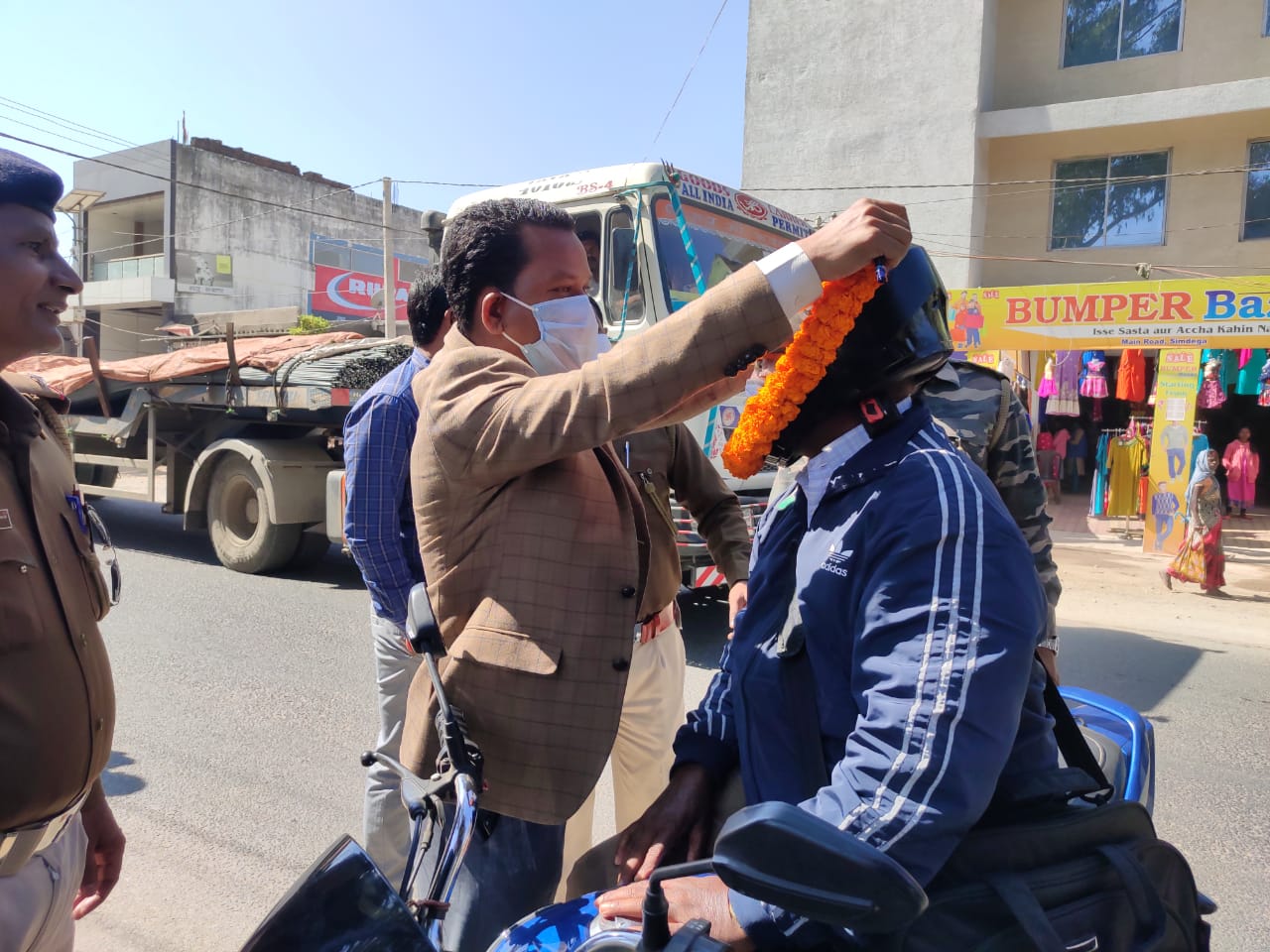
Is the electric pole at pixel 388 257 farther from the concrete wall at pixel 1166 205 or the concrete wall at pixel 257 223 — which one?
the concrete wall at pixel 257 223

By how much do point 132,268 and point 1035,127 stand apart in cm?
2647

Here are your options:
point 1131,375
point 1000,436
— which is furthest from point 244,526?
point 1131,375

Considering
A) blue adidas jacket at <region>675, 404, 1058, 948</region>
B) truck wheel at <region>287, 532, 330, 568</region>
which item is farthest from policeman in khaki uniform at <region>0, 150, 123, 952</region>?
truck wheel at <region>287, 532, 330, 568</region>

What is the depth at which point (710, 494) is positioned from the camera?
2678 millimetres

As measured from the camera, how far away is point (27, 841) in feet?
5.02

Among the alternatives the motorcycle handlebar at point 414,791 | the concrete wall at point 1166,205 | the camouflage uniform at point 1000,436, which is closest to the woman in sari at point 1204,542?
the concrete wall at point 1166,205

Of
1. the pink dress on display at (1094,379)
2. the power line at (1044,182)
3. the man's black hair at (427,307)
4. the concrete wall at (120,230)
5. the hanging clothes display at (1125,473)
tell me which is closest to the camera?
the man's black hair at (427,307)

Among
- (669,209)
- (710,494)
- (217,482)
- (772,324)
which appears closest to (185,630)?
(217,482)

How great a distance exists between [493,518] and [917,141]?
16054 mm

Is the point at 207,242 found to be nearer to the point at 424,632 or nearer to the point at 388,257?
the point at 388,257

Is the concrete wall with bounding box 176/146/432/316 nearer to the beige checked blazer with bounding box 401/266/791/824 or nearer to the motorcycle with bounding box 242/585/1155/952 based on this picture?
the beige checked blazer with bounding box 401/266/791/824

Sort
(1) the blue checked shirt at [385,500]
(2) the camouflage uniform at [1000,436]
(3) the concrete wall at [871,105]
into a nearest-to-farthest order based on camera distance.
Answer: (1) the blue checked shirt at [385,500] < (2) the camouflage uniform at [1000,436] < (3) the concrete wall at [871,105]

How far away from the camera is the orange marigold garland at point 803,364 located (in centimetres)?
137

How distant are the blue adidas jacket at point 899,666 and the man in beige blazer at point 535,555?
0.96 ft
